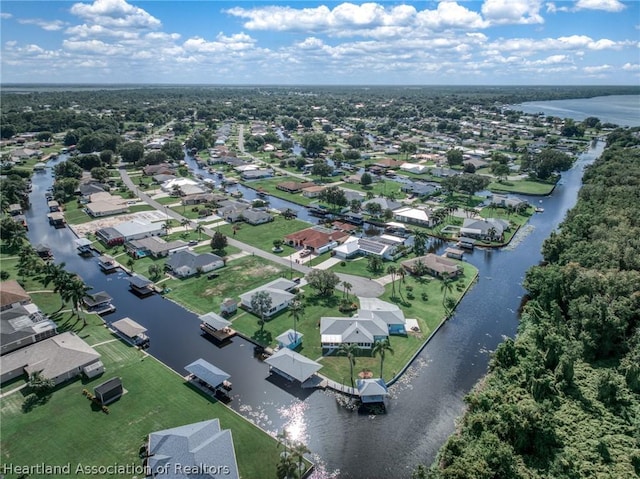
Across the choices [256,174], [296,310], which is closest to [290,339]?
[296,310]

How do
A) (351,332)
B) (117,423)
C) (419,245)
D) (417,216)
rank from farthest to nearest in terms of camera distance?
(417,216) < (419,245) < (351,332) < (117,423)

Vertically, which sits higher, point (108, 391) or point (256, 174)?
point (256, 174)

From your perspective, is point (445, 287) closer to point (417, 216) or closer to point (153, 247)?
point (417, 216)

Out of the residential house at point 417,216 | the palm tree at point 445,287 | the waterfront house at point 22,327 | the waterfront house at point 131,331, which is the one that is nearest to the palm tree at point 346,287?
the palm tree at point 445,287

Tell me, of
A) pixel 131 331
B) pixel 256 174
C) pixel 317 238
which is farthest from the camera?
pixel 256 174

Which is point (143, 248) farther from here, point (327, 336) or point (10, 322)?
point (327, 336)

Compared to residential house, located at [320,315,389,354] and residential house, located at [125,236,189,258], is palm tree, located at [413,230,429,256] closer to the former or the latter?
residential house, located at [320,315,389,354]
